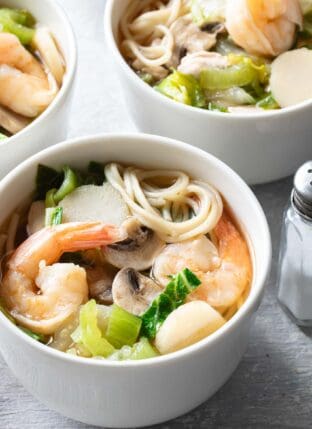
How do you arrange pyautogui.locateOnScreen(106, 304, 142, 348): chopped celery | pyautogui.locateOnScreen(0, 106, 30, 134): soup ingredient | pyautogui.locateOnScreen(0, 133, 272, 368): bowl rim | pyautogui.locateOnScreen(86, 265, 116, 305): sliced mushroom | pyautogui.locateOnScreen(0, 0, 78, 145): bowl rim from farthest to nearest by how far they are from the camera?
pyautogui.locateOnScreen(0, 106, 30, 134): soup ingredient
pyautogui.locateOnScreen(0, 0, 78, 145): bowl rim
pyautogui.locateOnScreen(86, 265, 116, 305): sliced mushroom
pyautogui.locateOnScreen(106, 304, 142, 348): chopped celery
pyautogui.locateOnScreen(0, 133, 272, 368): bowl rim

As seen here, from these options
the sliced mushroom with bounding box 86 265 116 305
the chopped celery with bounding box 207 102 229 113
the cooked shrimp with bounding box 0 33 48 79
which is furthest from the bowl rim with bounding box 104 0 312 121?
the sliced mushroom with bounding box 86 265 116 305

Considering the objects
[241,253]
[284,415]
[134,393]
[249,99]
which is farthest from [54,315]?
[249,99]

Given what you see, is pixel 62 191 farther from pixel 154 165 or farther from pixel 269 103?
pixel 269 103

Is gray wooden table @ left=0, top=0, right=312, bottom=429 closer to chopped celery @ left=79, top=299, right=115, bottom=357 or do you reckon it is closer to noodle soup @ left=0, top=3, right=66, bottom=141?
chopped celery @ left=79, top=299, right=115, bottom=357

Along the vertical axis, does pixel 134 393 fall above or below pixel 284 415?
above

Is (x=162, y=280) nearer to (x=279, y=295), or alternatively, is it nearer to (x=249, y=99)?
(x=279, y=295)

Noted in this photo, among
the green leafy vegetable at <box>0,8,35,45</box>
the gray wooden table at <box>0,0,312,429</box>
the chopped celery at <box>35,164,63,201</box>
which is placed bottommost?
the gray wooden table at <box>0,0,312,429</box>
